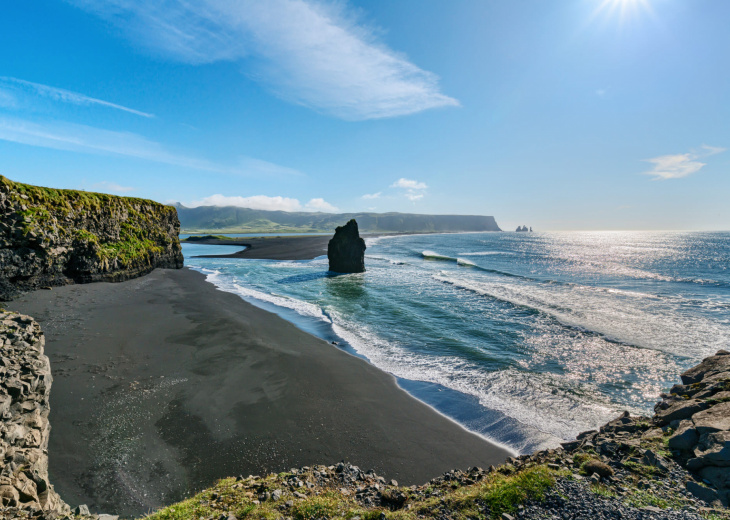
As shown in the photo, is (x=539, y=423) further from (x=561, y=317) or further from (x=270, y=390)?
(x=561, y=317)

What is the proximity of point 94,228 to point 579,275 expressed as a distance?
7010cm

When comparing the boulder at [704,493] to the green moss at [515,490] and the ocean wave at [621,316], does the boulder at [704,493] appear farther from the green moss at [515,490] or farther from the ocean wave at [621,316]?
the ocean wave at [621,316]

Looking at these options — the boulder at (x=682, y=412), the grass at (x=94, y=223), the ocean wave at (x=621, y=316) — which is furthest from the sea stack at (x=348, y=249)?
the boulder at (x=682, y=412)

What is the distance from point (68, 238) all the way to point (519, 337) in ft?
134

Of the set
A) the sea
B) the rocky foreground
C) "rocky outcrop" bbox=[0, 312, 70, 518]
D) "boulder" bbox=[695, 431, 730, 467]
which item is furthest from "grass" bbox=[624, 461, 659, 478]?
"rocky outcrop" bbox=[0, 312, 70, 518]

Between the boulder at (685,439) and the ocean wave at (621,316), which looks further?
the ocean wave at (621,316)

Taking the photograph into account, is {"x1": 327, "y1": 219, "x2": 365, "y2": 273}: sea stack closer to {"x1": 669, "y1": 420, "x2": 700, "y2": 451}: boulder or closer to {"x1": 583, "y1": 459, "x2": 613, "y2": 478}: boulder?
{"x1": 669, "y1": 420, "x2": 700, "y2": 451}: boulder

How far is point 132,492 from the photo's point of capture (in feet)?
24.0

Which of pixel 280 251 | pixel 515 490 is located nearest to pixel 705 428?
pixel 515 490

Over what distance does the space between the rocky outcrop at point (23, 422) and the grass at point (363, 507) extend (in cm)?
217

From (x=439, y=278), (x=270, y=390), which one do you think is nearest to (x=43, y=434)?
(x=270, y=390)

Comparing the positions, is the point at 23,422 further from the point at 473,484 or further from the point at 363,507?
the point at 473,484

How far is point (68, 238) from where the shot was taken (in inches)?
1069

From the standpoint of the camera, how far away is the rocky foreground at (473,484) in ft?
17.6
